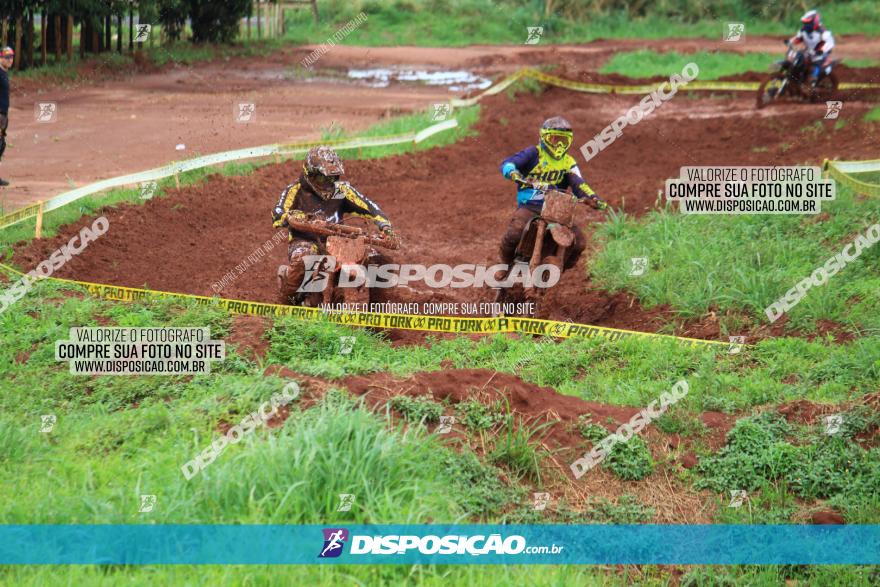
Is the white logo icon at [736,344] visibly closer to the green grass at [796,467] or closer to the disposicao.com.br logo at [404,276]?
the disposicao.com.br logo at [404,276]

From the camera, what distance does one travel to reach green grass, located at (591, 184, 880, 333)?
1065cm

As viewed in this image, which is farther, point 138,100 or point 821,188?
point 138,100

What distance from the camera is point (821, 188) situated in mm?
13328

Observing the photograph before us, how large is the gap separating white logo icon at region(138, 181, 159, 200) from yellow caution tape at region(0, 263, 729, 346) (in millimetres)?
3554

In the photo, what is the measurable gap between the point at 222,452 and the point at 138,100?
19.2m

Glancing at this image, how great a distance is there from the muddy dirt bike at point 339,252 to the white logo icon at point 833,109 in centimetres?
1234

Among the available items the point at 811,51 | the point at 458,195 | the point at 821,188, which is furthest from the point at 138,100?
the point at 821,188

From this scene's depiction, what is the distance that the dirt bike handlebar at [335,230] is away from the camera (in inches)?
391

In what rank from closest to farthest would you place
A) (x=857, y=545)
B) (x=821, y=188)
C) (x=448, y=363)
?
(x=857, y=545), (x=448, y=363), (x=821, y=188)

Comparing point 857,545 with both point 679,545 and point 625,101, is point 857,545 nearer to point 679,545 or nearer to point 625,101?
point 679,545

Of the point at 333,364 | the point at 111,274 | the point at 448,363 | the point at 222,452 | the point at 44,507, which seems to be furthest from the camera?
the point at 111,274

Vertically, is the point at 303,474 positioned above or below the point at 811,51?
below

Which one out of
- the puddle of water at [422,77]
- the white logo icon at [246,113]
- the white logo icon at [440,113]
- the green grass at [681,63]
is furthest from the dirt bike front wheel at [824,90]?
the white logo icon at [246,113]

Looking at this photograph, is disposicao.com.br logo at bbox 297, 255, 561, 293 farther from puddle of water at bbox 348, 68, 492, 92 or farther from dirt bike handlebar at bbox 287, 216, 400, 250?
puddle of water at bbox 348, 68, 492, 92
